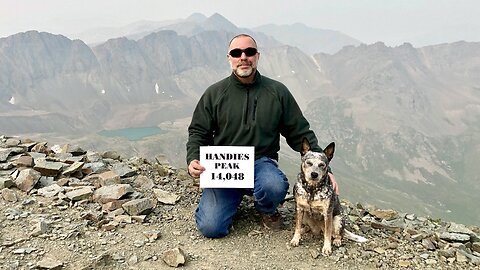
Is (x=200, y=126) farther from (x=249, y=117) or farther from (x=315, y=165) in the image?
(x=315, y=165)

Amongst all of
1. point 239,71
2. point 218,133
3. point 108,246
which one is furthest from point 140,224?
point 239,71

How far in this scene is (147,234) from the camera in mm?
7316

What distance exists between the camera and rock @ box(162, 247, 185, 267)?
21.2 feet

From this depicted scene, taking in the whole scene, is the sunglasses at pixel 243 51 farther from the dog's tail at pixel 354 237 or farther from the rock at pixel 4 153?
the rock at pixel 4 153

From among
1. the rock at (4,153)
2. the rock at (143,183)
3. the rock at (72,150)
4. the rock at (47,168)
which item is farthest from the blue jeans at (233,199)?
the rock at (4,153)

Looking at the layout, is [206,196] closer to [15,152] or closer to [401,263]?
[401,263]

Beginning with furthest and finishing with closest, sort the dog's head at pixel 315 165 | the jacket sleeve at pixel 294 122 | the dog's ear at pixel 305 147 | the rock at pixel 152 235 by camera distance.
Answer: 1. the jacket sleeve at pixel 294 122
2. the rock at pixel 152 235
3. the dog's ear at pixel 305 147
4. the dog's head at pixel 315 165

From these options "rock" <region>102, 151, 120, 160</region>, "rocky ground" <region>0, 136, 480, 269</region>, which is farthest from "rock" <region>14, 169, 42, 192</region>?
"rock" <region>102, 151, 120, 160</region>

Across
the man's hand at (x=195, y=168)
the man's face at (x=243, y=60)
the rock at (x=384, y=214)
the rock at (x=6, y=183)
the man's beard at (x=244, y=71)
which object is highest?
the man's face at (x=243, y=60)

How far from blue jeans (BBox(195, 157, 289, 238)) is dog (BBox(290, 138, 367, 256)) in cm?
50

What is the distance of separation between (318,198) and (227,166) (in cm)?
168

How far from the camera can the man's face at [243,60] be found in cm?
727

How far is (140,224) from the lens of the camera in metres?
7.79

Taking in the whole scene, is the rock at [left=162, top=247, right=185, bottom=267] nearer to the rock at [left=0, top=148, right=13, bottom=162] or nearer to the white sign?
the white sign
